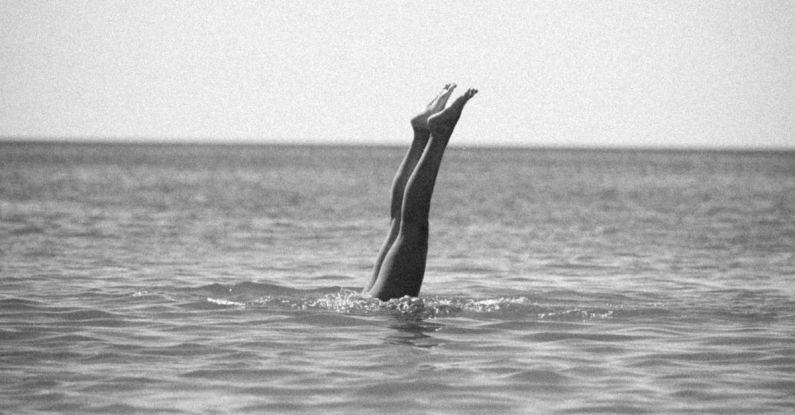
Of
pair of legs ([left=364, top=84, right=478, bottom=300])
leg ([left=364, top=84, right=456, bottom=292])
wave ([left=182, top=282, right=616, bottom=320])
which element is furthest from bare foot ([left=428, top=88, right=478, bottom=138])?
wave ([left=182, top=282, right=616, bottom=320])

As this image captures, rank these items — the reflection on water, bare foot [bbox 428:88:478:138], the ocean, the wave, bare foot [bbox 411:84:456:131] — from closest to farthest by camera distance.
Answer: the ocean, the reflection on water, bare foot [bbox 428:88:478:138], bare foot [bbox 411:84:456:131], the wave

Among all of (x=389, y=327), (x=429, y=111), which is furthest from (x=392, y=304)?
(x=429, y=111)

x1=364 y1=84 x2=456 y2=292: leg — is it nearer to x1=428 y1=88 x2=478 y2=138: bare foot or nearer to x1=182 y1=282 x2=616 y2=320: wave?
x1=182 y1=282 x2=616 y2=320: wave

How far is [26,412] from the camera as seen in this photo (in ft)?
26.3

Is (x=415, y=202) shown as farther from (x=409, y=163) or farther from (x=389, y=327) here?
(x=389, y=327)

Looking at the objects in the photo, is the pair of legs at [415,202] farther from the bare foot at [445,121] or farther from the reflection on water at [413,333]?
the reflection on water at [413,333]

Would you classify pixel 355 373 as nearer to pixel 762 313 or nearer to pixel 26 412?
pixel 26 412

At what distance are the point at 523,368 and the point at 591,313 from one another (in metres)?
3.29

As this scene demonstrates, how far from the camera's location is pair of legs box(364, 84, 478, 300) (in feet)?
36.7

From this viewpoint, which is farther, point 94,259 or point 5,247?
point 5,247

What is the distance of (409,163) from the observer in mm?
12008

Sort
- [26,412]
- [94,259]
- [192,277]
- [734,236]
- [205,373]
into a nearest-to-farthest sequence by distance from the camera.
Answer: [26,412] < [205,373] < [192,277] < [94,259] < [734,236]

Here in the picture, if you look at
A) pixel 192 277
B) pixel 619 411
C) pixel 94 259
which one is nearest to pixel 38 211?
pixel 94 259

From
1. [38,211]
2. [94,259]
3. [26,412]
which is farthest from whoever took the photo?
[38,211]
